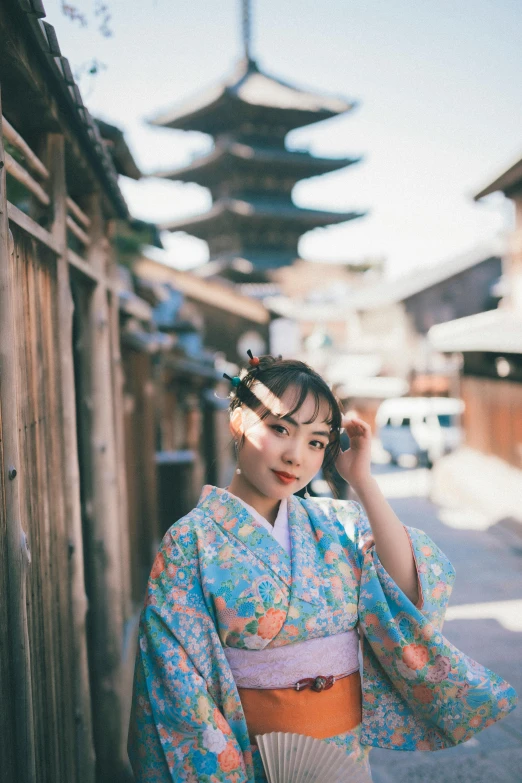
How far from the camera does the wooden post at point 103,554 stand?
297cm

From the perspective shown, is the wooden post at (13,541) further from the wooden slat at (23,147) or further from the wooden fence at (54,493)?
the wooden slat at (23,147)

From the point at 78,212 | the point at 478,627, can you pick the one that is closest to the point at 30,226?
the point at 78,212

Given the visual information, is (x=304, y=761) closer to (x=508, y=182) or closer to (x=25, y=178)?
(x=25, y=178)

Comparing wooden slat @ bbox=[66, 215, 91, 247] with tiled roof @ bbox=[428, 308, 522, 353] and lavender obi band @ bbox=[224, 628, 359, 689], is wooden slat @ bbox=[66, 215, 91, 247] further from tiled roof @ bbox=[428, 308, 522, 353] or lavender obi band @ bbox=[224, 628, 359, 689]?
tiled roof @ bbox=[428, 308, 522, 353]

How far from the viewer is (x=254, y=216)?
24453mm

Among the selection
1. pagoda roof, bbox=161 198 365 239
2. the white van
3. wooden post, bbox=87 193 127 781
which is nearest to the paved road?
wooden post, bbox=87 193 127 781

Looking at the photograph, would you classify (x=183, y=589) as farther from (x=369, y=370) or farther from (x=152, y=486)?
(x=369, y=370)

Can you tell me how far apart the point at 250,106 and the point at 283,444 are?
944 inches

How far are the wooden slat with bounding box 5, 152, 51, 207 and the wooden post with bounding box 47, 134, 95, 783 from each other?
63mm

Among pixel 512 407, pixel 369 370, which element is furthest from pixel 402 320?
pixel 512 407

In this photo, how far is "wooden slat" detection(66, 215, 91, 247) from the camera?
110 inches

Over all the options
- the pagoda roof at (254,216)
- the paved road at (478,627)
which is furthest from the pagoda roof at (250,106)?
the paved road at (478,627)

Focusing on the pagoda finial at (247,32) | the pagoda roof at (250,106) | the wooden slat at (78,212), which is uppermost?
the pagoda finial at (247,32)

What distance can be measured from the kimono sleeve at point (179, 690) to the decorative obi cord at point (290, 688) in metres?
0.07
